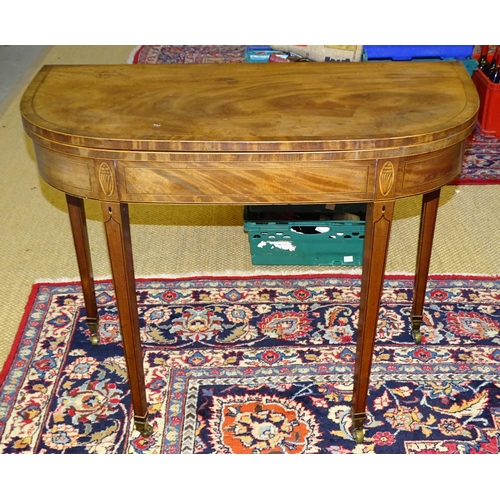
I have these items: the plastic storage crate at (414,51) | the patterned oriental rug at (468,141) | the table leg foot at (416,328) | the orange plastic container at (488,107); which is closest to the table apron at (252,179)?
the table leg foot at (416,328)

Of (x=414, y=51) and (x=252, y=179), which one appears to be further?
(x=414, y=51)

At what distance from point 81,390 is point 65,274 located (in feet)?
1.98

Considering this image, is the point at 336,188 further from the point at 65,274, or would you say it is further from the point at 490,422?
the point at 65,274

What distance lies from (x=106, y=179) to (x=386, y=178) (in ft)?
1.84

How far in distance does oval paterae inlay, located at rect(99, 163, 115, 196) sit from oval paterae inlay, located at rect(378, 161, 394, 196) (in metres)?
0.54

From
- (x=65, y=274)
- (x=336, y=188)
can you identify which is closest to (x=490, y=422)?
(x=336, y=188)

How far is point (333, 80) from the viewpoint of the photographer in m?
1.72

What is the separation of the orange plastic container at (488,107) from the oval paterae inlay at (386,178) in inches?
80.9

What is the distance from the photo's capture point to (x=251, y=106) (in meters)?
1.58

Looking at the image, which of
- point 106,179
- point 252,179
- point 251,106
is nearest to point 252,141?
point 252,179

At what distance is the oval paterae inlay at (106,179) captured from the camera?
1.47 m

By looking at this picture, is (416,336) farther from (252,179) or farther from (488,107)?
(488,107)

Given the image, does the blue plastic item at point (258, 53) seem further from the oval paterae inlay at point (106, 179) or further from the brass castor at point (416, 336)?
the oval paterae inlay at point (106, 179)

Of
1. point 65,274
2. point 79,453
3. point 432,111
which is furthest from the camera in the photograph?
point 65,274
